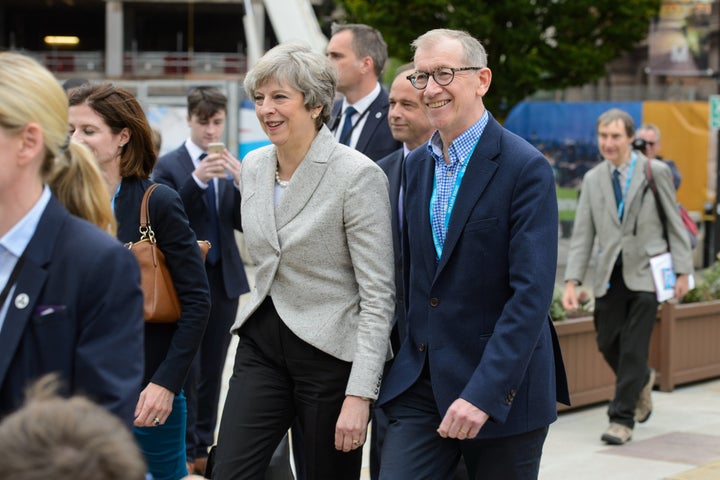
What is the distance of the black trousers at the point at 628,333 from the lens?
328 inches

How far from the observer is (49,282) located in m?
2.70

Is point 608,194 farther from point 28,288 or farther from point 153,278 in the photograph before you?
point 28,288

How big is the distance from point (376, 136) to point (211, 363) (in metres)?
1.81

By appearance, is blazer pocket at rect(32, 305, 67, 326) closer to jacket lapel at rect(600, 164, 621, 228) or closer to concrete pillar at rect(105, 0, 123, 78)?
jacket lapel at rect(600, 164, 621, 228)

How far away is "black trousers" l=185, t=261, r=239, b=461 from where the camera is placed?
284 inches

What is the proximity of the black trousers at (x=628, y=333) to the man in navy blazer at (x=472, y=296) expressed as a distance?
416 cm

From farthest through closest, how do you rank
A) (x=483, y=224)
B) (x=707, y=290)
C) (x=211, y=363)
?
(x=707, y=290) → (x=211, y=363) → (x=483, y=224)

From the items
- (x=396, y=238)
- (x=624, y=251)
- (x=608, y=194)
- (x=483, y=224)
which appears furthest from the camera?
(x=608, y=194)

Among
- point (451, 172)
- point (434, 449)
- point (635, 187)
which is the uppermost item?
point (451, 172)

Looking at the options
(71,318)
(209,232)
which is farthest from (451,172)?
(209,232)

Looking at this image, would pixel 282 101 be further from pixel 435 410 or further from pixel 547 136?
pixel 547 136

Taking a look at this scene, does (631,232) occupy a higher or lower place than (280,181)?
lower

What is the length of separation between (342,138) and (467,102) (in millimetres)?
2451

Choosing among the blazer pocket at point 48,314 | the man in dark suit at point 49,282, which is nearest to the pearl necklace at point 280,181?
the man in dark suit at point 49,282
